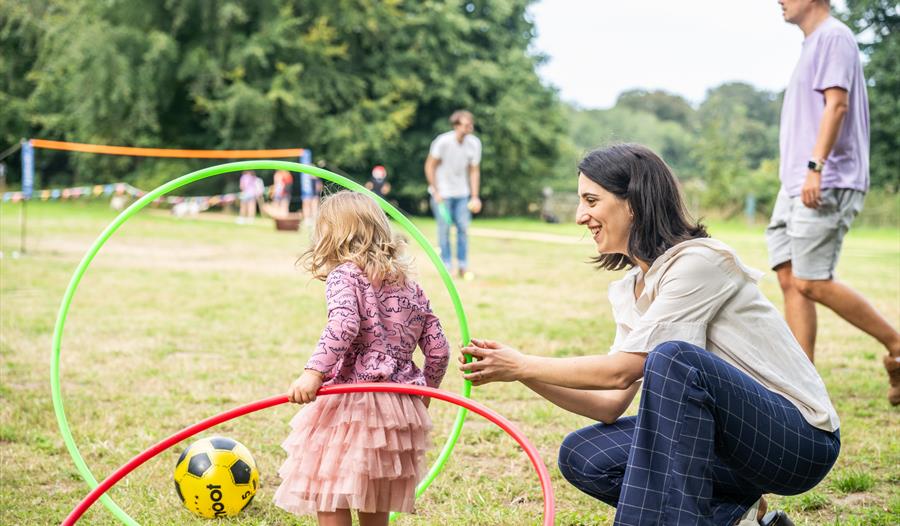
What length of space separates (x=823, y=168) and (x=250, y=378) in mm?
3390

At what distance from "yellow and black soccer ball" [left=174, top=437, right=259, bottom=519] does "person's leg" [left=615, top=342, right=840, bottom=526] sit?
61.9 inches

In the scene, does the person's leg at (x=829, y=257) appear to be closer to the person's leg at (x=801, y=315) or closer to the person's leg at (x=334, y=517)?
the person's leg at (x=801, y=315)

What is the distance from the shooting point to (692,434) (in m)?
2.41

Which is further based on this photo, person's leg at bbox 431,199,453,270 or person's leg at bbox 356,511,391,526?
person's leg at bbox 431,199,453,270

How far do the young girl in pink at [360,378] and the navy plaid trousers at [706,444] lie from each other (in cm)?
71

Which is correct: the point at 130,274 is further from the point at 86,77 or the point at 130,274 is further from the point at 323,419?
the point at 86,77

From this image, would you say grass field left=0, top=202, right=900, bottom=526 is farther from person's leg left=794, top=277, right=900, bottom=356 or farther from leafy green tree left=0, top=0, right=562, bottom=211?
leafy green tree left=0, top=0, right=562, bottom=211

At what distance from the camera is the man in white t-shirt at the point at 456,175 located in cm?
1061

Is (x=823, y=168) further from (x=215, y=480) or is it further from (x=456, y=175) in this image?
(x=456, y=175)

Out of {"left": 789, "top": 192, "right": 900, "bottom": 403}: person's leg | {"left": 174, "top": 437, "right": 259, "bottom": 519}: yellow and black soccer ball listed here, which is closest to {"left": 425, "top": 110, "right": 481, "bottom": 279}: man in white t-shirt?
{"left": 789, "top": 192, "right": 900, "bottom": 403}: person's leg

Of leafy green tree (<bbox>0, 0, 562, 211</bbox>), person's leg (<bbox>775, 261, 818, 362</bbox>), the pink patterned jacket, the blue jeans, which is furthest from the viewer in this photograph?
leafy green tree (<bbox>0, 0, 562, 211</bbox>)

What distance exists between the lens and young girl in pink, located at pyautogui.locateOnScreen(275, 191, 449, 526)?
271 centimetres

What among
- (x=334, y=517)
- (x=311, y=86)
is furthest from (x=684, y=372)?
(x=311, y=86)

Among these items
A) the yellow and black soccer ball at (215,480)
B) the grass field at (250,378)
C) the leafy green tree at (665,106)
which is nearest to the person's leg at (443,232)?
the grass field at (250,378)
